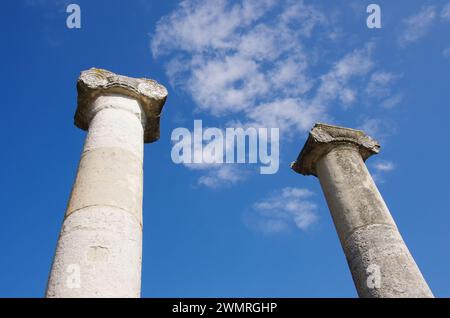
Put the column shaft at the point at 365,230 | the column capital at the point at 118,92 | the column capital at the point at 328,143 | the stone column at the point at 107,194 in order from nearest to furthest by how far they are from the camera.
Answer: the stone column at the point at 107,194 < the column shaft at the point at 365,230 < the column capital at the point at 118,92 < the column capital at the point at 328,143

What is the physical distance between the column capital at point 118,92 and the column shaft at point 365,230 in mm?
4748

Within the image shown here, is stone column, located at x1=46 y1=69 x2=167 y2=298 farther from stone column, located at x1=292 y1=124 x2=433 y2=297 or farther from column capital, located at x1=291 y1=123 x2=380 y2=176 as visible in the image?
stone column, located at x1=292 y1=124 x2=433 y2=297

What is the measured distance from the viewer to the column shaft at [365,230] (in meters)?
8.30

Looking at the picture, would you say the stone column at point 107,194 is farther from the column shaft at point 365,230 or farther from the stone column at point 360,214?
the column shaft at point 365,230

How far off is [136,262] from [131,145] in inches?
108

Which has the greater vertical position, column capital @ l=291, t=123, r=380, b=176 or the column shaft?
column capital @ l=291, t=123, r=380, b=176

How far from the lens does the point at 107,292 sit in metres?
5.73

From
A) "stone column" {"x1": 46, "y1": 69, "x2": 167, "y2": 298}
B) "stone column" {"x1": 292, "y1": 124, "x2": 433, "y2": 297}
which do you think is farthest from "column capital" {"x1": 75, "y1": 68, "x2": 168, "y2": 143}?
"stone column" {"x1": 292, "y1": 124, "x2": 433, "y2": 297}

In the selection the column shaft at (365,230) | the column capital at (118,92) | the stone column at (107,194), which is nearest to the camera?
the stone column at (107,194)

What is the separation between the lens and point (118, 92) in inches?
382

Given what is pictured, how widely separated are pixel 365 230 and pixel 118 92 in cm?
636

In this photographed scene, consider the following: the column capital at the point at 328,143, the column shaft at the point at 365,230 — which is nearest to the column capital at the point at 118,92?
the column capital at the point at 328,143

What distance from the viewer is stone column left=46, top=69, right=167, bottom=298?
19.5ft
